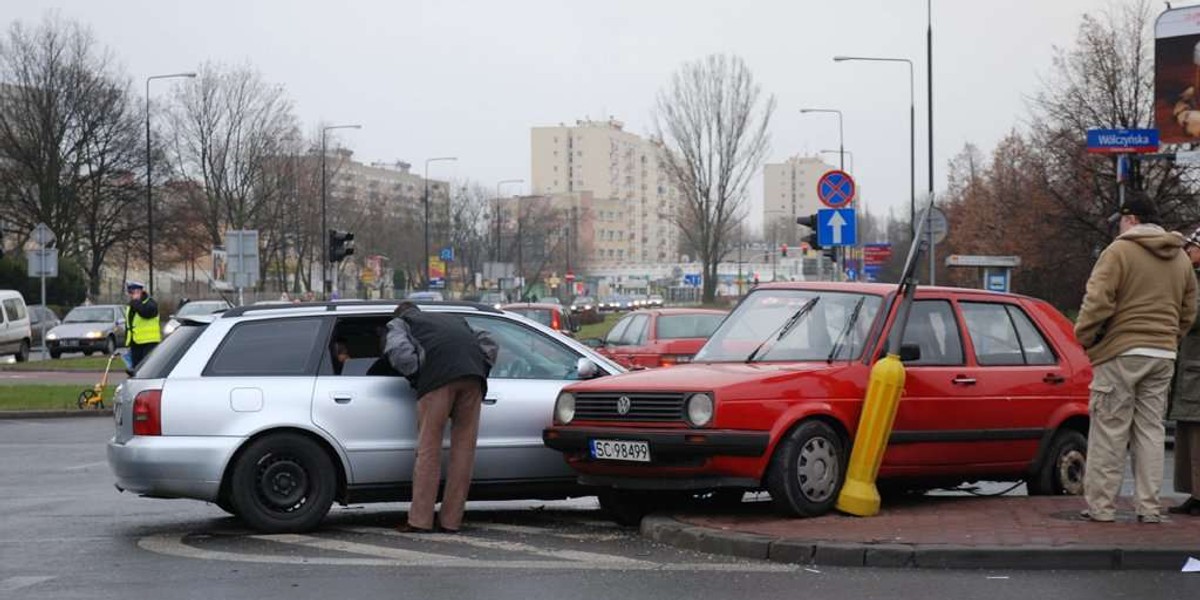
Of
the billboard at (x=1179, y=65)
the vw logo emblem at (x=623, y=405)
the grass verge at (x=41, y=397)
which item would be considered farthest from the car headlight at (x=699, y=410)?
the billboard at (x=1179, y=65)

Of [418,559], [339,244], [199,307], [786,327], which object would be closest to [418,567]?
[418,559]

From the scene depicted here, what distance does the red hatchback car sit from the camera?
381 inches

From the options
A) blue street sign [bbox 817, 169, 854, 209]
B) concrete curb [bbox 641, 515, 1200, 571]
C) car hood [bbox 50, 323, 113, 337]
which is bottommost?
car hood [bbox 50, 323, 113, 337]

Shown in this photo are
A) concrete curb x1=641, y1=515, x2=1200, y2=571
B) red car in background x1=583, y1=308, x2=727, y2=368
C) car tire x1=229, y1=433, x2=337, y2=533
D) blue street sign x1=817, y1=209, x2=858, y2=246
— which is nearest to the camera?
concrete curb x1=641, y1=515, x2=1200, y2=571

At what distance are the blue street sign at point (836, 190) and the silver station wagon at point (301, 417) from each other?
12.9 meters

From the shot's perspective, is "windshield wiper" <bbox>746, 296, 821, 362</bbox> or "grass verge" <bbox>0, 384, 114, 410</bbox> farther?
"grass verge" <bbox>0, 384, 114, 410</bbox>

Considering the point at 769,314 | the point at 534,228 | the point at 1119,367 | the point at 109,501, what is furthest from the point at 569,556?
the point at 534,228

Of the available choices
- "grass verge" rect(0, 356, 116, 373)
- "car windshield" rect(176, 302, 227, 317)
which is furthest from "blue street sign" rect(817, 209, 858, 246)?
"car windshield" rect(176, 302, 227, 317)

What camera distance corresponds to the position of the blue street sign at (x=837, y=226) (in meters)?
23.9

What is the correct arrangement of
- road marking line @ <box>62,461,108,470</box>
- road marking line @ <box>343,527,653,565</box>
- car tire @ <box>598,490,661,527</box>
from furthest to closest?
road marking line @ <box>62,461,108,470</box> → car tire @ <box>598,490,661,527</box> → road marking line @ <box>343,527,653,565</box>

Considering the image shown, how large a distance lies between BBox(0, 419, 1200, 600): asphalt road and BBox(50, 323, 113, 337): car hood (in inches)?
1357

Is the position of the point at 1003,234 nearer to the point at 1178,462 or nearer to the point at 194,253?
the point at 194,253

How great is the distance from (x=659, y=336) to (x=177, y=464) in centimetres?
1255

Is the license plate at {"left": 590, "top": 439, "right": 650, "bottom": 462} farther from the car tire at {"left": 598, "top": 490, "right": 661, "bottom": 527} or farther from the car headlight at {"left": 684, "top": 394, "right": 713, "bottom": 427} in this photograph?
the car tire at {"left": 598, "top": 490, "right": 661, "bottom": 527}
